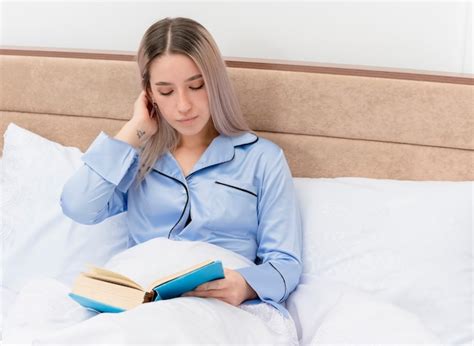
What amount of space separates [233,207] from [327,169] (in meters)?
0.36

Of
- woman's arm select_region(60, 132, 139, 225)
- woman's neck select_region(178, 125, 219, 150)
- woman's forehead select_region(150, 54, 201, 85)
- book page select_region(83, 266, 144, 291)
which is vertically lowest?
book page select_region(83, 266, 144, 291)

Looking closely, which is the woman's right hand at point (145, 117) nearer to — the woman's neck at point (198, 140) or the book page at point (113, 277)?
the woman's neck at point (198, 140)

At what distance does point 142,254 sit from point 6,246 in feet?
1.72

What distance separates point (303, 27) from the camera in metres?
2.00

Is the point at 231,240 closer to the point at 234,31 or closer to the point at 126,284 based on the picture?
the point at 126,284

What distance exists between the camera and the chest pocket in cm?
169

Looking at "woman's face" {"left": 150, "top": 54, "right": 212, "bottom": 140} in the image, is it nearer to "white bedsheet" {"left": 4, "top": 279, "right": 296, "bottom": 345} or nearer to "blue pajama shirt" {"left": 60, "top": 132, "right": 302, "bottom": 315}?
"blue pajama shirt" {"left": 60, "top": 132, "right": 302, "bottom": 315}

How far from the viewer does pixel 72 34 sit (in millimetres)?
2203

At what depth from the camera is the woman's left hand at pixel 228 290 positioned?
1.43m

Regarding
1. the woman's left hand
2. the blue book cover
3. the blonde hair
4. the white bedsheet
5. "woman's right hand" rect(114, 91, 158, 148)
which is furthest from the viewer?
"woman's right hand" rect(114, 91, 158, 148)

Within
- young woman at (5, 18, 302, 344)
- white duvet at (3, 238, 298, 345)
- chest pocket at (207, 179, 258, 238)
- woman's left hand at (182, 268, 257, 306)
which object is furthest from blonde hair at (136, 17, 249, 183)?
woman's left hand at (182, 268, 257, 306)

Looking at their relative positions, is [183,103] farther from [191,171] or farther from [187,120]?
[191,171]

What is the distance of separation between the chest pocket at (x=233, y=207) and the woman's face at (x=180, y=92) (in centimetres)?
16

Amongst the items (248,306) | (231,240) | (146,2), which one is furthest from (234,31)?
(248,306)
